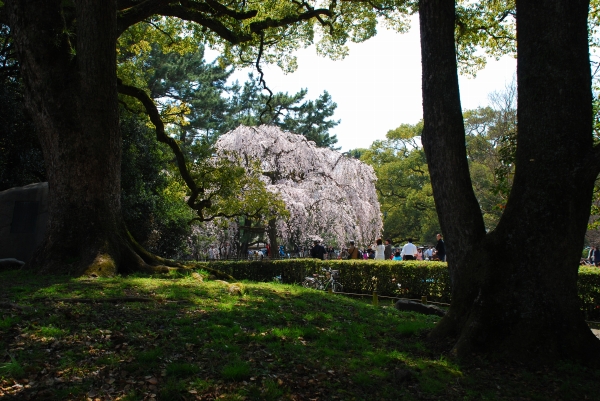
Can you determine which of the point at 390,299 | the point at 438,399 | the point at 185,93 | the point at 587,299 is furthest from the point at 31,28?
the point at 185,93

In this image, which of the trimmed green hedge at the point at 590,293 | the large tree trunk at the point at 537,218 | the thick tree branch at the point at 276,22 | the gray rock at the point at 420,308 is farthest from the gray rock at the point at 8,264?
the trimmed green hedge at the point at 590,293

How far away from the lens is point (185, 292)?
6.65 meters

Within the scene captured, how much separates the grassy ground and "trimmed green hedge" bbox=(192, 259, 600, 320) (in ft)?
22.5

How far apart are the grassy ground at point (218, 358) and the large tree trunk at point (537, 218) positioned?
0.38 m

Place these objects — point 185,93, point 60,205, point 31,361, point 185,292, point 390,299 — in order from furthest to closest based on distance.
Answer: point 185,93 < point 390,299 < point 60,205 < point 185,292 < point 31,361

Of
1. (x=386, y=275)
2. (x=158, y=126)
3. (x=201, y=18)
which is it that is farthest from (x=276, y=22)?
(x=386, y=275)

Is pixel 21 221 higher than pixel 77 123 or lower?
lower

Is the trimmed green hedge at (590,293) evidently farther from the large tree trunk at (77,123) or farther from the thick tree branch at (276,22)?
the large tree trunk at (77,123)

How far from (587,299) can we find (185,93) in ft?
98.8

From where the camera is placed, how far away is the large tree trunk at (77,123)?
765 centimetres

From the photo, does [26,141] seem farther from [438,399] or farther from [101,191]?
[438,399]

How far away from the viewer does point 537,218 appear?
16.3ft

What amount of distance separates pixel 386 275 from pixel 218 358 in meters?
10.7

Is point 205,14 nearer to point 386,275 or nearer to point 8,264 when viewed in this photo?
point 8,264
